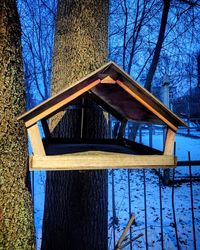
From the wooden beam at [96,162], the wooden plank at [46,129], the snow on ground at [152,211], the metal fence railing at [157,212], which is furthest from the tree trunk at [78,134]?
the wooden beam at [96,162]

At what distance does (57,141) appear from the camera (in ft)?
8.39

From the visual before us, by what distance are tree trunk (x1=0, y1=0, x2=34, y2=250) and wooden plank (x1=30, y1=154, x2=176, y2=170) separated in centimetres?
52

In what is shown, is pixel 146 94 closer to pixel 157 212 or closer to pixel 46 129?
pixel 46 129

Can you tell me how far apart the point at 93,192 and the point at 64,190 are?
332mm

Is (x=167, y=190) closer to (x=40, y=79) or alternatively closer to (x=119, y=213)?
(x=119, y=213)

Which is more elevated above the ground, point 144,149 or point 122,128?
point 122,128

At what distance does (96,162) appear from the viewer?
1477mm

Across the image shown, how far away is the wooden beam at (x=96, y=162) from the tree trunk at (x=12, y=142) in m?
0.52

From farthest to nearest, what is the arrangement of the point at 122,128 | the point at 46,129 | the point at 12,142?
1. the point at 122,128
2. the point at 46,129
3. the point at 12,142

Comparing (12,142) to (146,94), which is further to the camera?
(12,142)

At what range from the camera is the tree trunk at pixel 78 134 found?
8.79 ft

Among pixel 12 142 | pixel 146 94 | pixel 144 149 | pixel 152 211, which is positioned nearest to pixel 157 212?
pixel 152 211

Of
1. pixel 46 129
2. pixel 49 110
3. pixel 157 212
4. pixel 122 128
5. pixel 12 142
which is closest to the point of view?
pixel 49 110

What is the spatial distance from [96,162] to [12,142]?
770 mm
